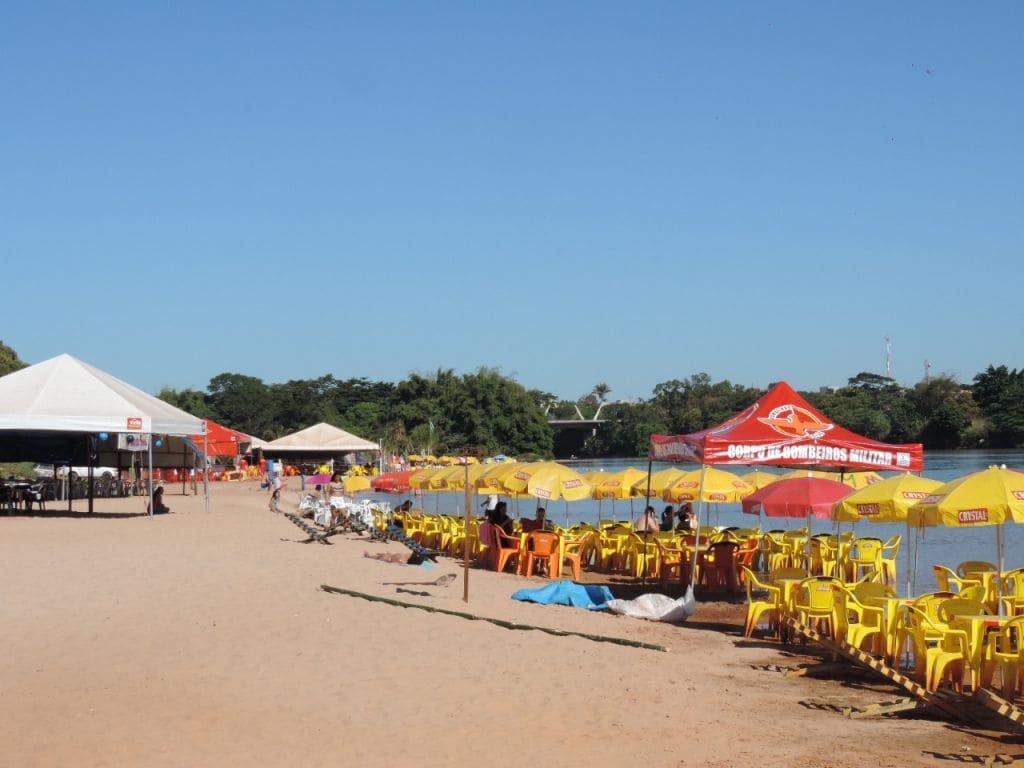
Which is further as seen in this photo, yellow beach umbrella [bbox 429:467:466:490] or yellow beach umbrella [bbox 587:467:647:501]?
yellow beach umbrella [bbox 429:467:466:490]

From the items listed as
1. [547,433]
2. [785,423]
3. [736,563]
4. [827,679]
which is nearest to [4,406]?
[736,563]

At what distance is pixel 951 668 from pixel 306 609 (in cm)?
649

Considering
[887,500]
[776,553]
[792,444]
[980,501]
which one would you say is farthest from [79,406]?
[980,501]

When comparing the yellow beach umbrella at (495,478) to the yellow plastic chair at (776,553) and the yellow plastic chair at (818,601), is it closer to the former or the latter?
the yellow plastic chair at (776,553)

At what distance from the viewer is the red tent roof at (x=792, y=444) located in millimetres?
12633

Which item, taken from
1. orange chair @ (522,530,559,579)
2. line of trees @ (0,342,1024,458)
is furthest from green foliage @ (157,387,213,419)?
orange chair @ (522,530,559,579)

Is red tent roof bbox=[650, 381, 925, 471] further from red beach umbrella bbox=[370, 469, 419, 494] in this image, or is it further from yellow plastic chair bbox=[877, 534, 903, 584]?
red beach umbrella bbox=[370, 469, 419, 494]

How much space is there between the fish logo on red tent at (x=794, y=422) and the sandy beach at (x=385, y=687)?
2316 millimetres

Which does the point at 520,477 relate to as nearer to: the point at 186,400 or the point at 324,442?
the point at 324,442

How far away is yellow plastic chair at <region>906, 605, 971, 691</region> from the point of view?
867 cm

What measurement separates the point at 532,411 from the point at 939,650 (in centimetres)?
8245

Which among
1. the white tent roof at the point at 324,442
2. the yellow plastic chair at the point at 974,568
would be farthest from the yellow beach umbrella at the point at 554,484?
the white tent roof at the point at 324,442

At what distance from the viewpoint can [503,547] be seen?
60.9ft

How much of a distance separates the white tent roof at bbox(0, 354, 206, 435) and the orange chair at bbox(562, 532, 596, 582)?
951 centimetres
